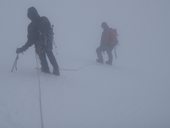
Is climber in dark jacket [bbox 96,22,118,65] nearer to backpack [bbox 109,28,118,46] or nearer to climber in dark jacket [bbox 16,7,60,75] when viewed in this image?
backpack [bbox 109,28,118,46]

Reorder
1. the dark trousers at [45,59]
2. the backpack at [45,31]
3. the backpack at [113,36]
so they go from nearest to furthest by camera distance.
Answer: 1. the backpack at [45,31]
2. the dark trousers at [45,59]
3. the backpack at [113,36]

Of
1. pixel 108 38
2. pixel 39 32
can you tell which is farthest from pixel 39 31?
pixel 108 38

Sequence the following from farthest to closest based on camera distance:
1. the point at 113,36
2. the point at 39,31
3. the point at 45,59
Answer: the point at 113,36 → the point at 45,59 → the point at 39,31

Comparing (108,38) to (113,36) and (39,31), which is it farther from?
(39,31)

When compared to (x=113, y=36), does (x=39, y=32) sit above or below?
above

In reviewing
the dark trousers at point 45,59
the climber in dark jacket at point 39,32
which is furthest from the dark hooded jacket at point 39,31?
the dark trousers at point 45,59

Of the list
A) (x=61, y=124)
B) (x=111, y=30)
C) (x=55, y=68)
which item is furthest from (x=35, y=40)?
(x=111, y=30)

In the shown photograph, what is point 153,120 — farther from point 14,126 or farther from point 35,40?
point 35,40

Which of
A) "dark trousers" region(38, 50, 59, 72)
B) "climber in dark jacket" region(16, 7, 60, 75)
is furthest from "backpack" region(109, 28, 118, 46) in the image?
"climber in dark jacket" region(16, 7, 60, 75)

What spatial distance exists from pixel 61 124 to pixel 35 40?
3603 millimetres

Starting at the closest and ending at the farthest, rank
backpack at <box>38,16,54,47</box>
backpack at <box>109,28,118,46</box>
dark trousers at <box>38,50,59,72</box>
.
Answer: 1. backpack at <box>38,16,54,47</box>
2. dark trousers at <box>38,50,59,72</box>
3. backpack at <box>109,28,118,46</box>

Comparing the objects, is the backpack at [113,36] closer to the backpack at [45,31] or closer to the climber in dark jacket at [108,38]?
the climber in dark jacket at [108,38]

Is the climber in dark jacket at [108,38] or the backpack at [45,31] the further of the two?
the climber in dark jacket at [108,38]

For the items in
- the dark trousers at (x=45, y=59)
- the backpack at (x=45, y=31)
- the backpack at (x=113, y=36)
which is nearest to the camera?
the backpack at (x=45, y=31)
